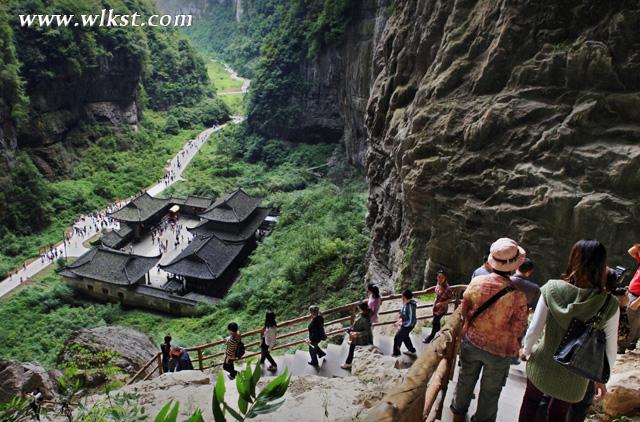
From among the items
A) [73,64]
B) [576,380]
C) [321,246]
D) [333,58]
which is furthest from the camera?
[73,64]

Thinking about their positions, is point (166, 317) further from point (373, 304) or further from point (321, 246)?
point (373, 304)

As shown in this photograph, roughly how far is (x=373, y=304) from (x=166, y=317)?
19.8 m

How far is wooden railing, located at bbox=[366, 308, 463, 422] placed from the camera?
274 cm

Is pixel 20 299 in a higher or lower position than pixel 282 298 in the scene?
lower

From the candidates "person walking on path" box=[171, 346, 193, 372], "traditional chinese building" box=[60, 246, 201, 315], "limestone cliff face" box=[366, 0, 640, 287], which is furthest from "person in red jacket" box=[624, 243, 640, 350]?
"traditional chinese building" box=[60, 246, 201, 315]

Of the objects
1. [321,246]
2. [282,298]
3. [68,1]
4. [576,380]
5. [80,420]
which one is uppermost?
[68,1]

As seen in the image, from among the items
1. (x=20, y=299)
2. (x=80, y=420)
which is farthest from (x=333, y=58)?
(x=80, y=420)

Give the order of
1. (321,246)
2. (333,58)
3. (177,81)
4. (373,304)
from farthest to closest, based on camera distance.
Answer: (177,81)
(333,58)
(321,246)
(373,304)

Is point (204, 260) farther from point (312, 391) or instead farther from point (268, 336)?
point (312, 391)

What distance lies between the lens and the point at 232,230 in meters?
32.3

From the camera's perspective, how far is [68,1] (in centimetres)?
4638

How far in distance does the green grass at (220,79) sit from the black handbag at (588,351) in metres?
74.8

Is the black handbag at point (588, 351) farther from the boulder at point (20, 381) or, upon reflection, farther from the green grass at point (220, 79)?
the green grass at point (220, 79)

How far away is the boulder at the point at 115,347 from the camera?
14969mm
